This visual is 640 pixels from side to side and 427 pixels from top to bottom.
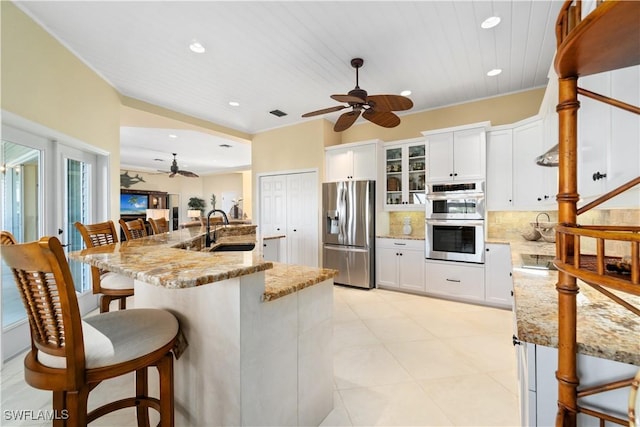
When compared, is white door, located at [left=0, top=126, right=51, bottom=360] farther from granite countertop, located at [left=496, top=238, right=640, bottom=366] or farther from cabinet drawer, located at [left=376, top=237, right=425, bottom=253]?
cabinet drawer, located at [left=376, top=237, right=425, bottom=253]

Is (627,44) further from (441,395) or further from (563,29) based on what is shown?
(441,395)

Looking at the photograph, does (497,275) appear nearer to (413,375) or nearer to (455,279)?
(455,279)

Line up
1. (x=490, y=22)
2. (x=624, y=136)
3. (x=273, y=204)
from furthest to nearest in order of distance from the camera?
(x=273, y=204) < (x=490, y=22) < (x=624, y=136)

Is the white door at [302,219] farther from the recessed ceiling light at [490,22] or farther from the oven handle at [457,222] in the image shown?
the recessed ceiling light at [490,22]

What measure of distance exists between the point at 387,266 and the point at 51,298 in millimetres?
4013

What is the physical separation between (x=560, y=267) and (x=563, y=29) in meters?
0.55

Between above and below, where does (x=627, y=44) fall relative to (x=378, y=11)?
below

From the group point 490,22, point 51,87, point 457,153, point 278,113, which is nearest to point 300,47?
point 490,22

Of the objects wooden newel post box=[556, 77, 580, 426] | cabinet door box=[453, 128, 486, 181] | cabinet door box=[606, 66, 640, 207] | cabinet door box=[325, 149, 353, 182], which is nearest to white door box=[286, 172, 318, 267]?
cabinet door box=[325, 149, 353, 182]

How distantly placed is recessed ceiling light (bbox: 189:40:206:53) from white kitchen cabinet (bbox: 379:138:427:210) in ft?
9.70

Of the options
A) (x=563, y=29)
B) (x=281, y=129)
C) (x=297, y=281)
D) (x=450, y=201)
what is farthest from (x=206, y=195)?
(x=563, y=29)

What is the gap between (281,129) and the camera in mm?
5430

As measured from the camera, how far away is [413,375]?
2174 millimetres

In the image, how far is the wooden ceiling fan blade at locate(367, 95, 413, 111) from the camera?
2.69 meters
